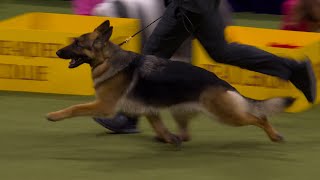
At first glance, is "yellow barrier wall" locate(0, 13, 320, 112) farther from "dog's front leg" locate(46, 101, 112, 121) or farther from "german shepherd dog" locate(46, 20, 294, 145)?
"dog's front leg" locate(46, 101, 112, 121)

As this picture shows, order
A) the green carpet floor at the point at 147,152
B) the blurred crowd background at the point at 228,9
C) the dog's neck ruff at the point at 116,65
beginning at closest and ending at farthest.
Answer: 1. the green carpet floor at the point at 147,152
2. the dog's neck ruff at the point at 116,65
3. the blurred crowd background at the point at 228,9

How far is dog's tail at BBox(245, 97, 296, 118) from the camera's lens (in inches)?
197

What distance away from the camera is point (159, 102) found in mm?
4824

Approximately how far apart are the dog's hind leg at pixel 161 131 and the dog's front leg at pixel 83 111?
35 centimetres

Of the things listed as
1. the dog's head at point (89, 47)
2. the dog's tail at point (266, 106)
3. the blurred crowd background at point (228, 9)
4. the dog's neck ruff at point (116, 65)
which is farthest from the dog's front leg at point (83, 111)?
the blurred crowd background at point (228, 9)

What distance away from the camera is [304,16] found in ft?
23.2

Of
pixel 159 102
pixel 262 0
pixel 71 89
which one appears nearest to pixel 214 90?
pixel 159 102

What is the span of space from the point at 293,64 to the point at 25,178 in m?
2.25

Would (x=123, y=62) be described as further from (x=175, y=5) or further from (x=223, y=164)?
(x=223, y=164)

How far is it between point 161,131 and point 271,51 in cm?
141

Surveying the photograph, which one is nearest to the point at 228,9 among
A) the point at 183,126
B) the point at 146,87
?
the point at 183,126

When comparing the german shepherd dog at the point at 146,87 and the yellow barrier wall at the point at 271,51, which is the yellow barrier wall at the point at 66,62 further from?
the german shepherd dog at the point at 146,87

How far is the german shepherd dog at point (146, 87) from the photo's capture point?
479 centimetres

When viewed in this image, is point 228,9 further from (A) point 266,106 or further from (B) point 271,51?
(A) point 266,106
